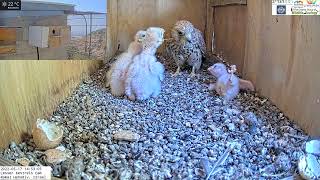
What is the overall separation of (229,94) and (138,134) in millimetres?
441

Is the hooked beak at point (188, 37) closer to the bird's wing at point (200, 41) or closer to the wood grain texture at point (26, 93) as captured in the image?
the bird's wing at point (200, 41)

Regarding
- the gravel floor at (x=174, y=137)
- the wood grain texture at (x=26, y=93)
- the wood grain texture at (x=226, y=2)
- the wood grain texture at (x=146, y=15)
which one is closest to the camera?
the gravel floor at (x=174, y=137)

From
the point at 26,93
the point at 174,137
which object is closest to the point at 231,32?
the point at 174,137

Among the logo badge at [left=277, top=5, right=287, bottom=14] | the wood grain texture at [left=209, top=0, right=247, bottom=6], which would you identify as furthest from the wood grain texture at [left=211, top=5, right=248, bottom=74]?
the logo badge at [left=277, top=5, right=287, bottom=14]

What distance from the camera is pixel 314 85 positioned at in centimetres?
100

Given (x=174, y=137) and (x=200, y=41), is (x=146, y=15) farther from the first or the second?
(x=174, y=137)

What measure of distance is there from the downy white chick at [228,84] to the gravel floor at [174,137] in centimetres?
3

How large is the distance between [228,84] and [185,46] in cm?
28

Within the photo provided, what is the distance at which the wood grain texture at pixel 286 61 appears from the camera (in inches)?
39.4

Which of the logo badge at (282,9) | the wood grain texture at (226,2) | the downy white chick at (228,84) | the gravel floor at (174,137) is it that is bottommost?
the gravel floor at (174,137)

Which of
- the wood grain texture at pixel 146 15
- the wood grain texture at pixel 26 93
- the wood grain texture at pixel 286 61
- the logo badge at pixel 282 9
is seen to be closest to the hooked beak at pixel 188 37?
the wood grain texture at pixel 146 15

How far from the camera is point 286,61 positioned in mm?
1162

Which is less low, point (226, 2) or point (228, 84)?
point (226, 2)

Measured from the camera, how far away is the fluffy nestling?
5.14ft
